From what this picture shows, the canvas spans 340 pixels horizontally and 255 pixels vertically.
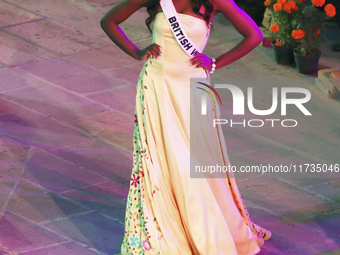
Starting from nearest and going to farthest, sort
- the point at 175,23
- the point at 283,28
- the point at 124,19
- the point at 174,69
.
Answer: the point at 175,23, the point at 174,69, the point at 124,19, the point at 283,28

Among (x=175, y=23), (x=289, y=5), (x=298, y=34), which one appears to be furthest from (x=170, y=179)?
(x=289, y=5)

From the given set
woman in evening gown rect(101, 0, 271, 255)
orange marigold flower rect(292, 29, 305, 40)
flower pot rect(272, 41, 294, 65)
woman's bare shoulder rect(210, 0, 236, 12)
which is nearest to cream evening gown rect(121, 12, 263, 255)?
woman in evening gown rect(101, 0, 271, 255)

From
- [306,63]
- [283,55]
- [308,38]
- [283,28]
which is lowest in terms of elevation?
[306,63]

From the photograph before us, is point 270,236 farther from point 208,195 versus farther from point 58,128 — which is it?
point 58,128

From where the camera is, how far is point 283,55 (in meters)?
7.34

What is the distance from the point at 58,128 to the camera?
18.6ft

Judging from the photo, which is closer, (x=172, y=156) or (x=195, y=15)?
(x=195, y=15)

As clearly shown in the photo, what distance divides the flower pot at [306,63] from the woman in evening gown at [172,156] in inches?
144

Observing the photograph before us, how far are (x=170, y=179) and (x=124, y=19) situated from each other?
40.6 inches

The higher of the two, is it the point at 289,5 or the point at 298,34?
the point at 289,5

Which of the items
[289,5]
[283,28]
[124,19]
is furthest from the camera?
[283,28]

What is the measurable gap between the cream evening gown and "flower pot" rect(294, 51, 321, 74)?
380 centimetres

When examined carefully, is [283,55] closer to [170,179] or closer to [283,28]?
[283,28]

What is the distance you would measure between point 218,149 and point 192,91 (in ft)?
1.38
